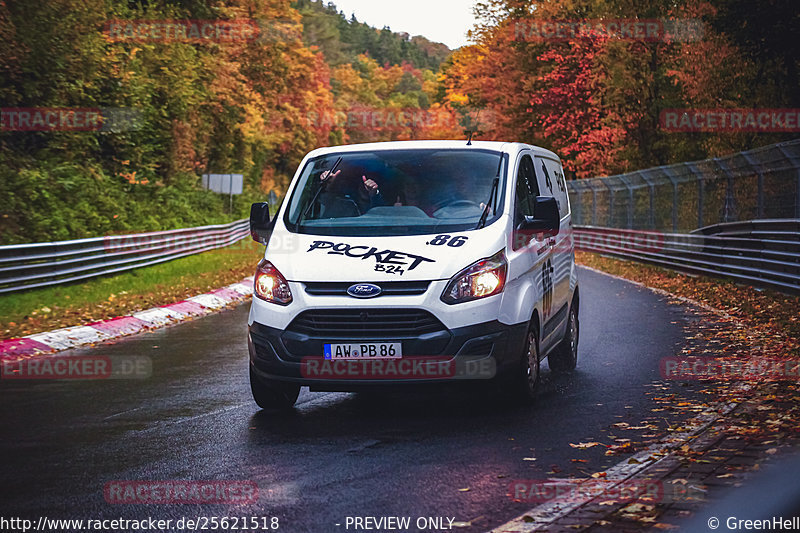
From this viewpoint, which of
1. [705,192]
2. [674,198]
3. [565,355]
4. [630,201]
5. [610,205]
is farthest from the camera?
[610,205]

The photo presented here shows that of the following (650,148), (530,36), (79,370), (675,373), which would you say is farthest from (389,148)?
(530,36)

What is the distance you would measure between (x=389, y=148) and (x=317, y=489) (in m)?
3.92

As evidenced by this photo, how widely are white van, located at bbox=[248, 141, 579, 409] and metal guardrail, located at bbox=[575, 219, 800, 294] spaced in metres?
8.34

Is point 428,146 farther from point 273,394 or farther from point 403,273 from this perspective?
point 273,394

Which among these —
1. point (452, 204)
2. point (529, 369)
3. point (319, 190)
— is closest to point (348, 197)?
point (319, 190)

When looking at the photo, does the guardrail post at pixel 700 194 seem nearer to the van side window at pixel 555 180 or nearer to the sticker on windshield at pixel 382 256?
the van side window at pixel 555 180

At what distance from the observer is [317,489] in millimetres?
5660

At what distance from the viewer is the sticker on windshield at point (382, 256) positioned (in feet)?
24.6

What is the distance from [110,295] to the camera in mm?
18125

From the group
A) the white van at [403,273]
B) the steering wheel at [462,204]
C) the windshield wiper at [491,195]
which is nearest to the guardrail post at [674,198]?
the white van at [403,273]

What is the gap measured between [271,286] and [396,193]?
1.39 meters

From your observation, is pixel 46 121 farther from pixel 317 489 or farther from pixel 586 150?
pixel 586 150

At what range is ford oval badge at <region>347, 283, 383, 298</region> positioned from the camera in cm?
740

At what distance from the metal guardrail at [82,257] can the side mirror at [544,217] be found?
914 cm
